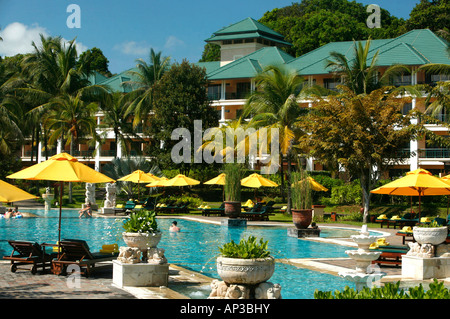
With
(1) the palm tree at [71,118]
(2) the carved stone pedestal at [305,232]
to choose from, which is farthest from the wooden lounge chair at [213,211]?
(1) the palm tree at [71,118]

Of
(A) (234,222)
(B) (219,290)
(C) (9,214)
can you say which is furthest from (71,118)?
(B) (219,290)

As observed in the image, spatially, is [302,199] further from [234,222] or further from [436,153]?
[436,153]

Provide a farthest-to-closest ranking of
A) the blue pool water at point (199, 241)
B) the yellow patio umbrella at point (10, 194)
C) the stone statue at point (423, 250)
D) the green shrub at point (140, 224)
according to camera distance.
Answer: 1. the stone statue at point (423, 250)
2. the blue pool water at point (199, 241)
3. the green shrub at point (140, 224)
4. the yellow patio umbrella at point (10, 194)

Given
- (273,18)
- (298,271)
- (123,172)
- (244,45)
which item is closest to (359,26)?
(244,45)

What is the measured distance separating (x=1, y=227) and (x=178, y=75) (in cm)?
2201

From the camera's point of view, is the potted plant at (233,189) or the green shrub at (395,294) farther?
the potted plant at (233,189)

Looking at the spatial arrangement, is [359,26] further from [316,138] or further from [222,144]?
[316,138]

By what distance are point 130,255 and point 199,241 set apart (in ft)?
31.0

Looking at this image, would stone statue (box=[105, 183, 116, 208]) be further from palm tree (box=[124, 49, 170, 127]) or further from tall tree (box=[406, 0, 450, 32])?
tall tree (box=[406, 0, 450, 32])

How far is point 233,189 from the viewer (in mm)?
25172

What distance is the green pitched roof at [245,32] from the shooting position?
205ft

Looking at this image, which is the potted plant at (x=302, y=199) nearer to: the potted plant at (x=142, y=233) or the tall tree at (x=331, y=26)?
the potted plant at (x=142, y=233)

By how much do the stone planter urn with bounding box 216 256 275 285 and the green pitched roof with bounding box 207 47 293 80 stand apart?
4465 cm

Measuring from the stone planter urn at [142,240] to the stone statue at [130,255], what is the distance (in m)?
0.08
